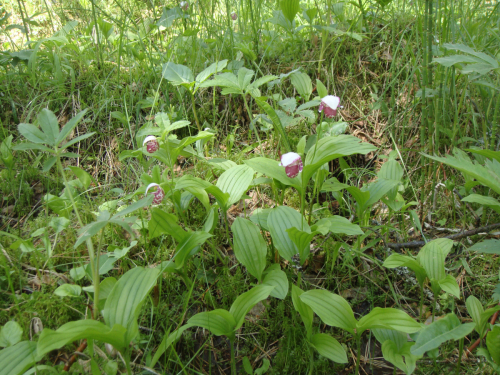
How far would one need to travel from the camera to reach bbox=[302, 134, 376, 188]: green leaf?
1561 mm

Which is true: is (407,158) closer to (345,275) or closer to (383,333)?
(345,275)

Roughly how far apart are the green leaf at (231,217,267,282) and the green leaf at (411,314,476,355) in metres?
0.67

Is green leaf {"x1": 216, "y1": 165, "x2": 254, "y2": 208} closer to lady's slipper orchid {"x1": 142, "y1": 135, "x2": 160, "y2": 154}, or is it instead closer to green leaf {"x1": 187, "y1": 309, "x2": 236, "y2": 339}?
lady's slipper orchid {"x1": 142, "y1": 135, "x2": 160, "y2": 154}

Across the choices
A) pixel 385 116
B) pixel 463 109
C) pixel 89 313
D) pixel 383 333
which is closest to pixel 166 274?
pixel 89 313

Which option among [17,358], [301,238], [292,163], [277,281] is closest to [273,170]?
[292,163]

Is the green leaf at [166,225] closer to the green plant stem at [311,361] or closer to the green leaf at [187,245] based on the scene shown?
the green leaf at [187,245]

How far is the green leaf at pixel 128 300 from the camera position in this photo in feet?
3.86

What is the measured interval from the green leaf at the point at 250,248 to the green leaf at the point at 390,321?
491 millimetres

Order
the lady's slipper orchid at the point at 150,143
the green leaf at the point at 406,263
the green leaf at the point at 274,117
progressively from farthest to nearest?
the lady's slipper orchid at the point at 150,143
the green leaf at the point at 274,117
the green leaf at the point at 406,263

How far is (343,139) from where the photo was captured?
162cm

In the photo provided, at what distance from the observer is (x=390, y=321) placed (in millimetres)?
1254

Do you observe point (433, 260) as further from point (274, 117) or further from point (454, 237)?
point (274, 117)

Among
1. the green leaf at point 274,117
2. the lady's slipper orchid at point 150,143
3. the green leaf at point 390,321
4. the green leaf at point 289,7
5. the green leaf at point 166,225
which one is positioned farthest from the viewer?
the green leaf at point 289,7

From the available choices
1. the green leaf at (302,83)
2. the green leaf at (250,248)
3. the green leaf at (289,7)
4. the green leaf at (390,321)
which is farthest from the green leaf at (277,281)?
the green leaf at (289,7)
